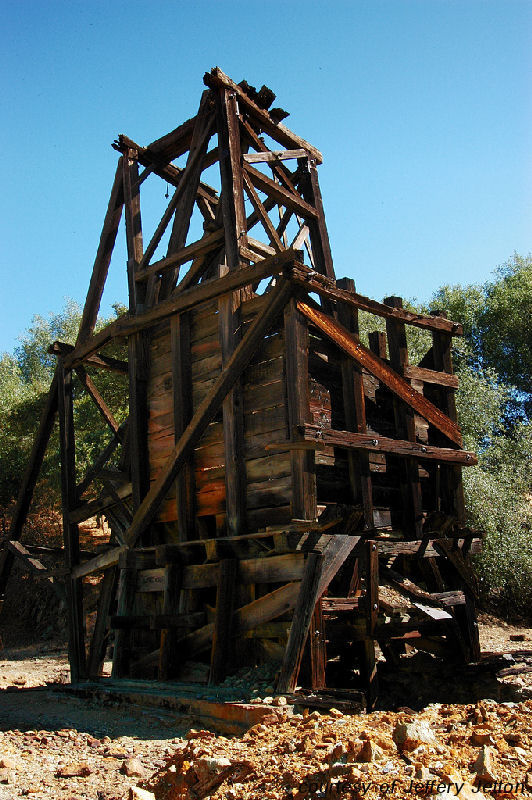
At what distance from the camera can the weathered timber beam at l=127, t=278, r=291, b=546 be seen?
8180 mm

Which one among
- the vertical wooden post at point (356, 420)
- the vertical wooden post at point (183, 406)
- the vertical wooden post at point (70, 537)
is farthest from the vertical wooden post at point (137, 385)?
the vertical wooden post at point (356, 420)

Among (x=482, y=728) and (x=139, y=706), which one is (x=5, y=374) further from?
(x=482, y=728)

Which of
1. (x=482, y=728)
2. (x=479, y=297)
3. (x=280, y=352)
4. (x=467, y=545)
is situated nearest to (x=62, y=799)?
(x=482, y=728)

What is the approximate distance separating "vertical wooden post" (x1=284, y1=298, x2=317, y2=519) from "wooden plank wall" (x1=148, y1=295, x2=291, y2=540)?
26 centimetres

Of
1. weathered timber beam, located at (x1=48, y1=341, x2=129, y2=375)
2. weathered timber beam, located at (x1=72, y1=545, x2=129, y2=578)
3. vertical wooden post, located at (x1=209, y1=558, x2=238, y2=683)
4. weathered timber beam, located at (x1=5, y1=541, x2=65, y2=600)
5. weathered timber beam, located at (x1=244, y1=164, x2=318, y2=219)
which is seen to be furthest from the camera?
weathered timber beam, located at (x1=48, y1=341, x2=129, y2=375)

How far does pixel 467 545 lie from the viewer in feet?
33.0

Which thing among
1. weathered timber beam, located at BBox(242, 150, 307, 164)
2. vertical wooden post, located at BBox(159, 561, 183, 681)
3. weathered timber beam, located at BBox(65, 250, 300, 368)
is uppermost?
weathered timber beam, located at BBox(242, 150, 307, 164)

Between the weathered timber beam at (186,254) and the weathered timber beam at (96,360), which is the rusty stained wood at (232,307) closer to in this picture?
the weathered timber beam at (186,254)

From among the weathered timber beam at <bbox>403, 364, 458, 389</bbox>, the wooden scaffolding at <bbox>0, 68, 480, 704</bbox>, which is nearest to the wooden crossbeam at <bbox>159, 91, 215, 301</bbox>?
the wooden scaffolding at <bbox>0, 68, 480, 704</bbox>

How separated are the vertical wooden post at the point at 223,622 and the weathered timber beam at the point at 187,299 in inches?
130

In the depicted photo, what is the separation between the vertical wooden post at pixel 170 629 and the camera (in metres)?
8.84

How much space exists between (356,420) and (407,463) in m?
1.27

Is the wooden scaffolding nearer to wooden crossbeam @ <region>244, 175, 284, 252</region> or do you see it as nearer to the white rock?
wooden crossbeam @ <region>244, 175, 284, 252</region>

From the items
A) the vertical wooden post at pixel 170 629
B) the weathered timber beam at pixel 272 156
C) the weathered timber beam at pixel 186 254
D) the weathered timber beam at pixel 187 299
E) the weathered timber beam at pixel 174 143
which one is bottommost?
the vertical wooden post at pixel 170 629
